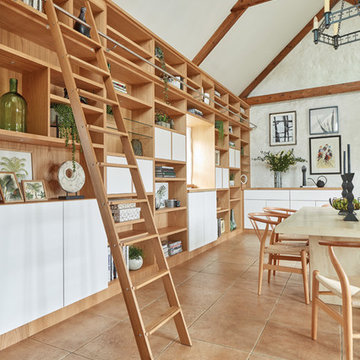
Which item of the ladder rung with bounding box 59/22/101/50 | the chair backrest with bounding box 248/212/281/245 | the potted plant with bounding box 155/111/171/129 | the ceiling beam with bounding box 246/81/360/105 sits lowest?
the chair backrest with bounding box 248/212/281/245

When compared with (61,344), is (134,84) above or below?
above

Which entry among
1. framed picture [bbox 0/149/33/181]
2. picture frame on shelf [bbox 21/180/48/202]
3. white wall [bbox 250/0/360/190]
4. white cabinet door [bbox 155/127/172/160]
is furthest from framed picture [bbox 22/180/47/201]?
white wall [bbox 250/0/360/190]

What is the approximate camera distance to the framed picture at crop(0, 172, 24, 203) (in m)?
2.22

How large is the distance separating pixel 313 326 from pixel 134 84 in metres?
3.17

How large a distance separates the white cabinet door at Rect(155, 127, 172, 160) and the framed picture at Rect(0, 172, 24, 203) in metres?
1.83

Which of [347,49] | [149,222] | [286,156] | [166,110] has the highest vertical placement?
[347,49]

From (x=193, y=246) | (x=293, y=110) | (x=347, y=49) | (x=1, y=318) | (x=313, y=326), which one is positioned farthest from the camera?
(x=293, y=110)

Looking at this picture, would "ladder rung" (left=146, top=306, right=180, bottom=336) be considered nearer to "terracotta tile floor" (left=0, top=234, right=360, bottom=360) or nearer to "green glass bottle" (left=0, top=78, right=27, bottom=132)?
"terracotta tile floor" (left=0, top=234, right=360, bottom=360)

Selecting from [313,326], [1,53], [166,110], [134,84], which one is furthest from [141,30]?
[313,326]

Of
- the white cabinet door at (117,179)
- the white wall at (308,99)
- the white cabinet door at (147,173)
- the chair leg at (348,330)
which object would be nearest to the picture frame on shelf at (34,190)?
the white cabinet door at (117,179)

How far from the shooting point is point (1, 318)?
202 centimetres

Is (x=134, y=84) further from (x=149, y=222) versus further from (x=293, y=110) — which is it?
(x=293, y=110)

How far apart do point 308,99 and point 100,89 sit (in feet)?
17.6

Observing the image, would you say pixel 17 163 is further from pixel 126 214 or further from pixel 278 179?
pixel 278 179
